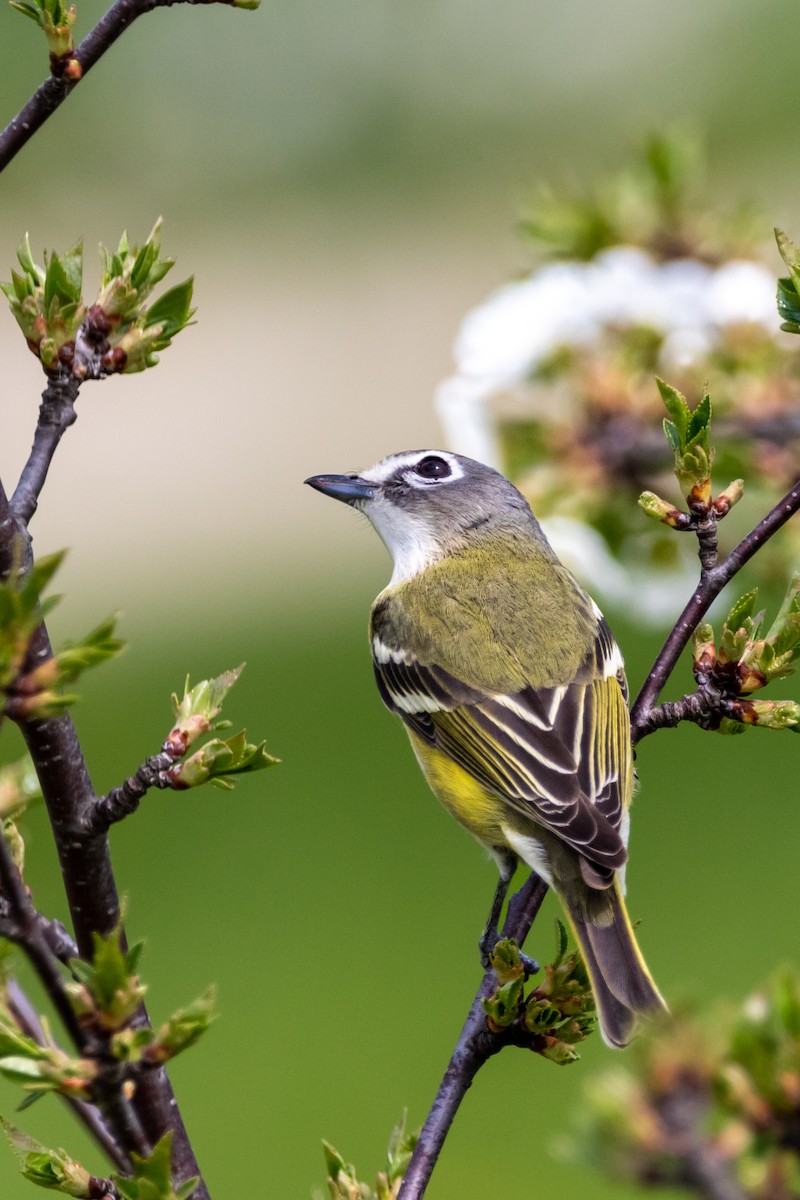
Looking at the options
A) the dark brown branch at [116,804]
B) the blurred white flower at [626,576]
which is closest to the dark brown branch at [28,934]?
the dark brown branch at [116,804]

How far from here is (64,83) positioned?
202 cm

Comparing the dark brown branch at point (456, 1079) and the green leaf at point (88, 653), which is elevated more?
the green leaf at point (88, 653)

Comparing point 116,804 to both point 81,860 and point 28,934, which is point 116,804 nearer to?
point 81,860

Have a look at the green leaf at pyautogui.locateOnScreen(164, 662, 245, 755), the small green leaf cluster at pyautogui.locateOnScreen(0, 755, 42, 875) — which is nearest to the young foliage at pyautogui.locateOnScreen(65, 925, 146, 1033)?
the green leaf at pyautogui.locateOnScreen(164, 662, 245, 755)

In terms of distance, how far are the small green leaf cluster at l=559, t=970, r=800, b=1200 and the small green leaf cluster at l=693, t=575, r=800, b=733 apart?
0.93 m

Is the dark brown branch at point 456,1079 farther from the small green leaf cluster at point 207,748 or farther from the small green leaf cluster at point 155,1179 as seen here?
the small green leaf cluster at point 207,748

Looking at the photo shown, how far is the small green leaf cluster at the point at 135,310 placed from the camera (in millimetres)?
2217

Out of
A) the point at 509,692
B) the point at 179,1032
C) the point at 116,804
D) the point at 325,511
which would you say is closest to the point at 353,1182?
the point at 179,1032

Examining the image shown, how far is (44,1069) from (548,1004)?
2.85 ft

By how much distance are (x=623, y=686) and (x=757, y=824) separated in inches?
194

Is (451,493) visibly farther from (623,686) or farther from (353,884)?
(353,884)

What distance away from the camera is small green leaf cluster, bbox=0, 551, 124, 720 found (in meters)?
1.51

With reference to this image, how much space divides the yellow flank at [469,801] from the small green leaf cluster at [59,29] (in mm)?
1845

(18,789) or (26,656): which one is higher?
(26,656)
